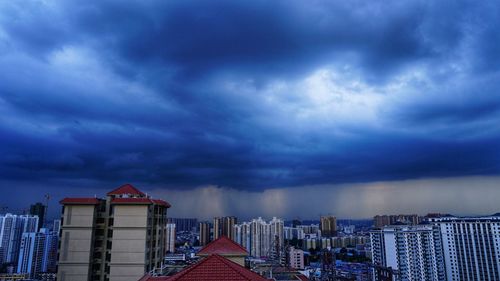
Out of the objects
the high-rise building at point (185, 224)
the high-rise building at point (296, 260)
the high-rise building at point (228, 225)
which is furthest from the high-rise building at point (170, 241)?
the high-rise building at point (185, 224)

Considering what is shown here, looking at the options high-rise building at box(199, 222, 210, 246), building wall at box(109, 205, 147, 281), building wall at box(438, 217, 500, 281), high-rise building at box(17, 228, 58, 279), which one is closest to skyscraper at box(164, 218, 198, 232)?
high-rise building at box(199, 222, 210, 246)

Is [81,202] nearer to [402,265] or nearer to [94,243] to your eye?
[94,243]

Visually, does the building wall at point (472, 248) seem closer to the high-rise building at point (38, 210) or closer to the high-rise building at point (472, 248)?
the high-rise building at point (472, 248)

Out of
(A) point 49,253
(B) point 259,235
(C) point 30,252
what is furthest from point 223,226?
(C) point 30,252

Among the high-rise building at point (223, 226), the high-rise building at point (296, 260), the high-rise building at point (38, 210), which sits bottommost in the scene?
the high-rise building at point (296, 260)

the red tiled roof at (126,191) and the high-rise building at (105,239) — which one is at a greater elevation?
the red tiled roof at (126,191)

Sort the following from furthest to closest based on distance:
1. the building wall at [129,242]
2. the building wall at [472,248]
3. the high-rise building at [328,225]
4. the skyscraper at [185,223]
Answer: the skyscraper at [185,223] → the high-rise building at [328,225] → the building wall at [472,248] → the building wall at [129,242]

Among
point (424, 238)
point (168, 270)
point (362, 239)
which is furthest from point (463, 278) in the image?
point (362, 239)

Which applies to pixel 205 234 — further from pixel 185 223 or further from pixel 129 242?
pixel 129 242
